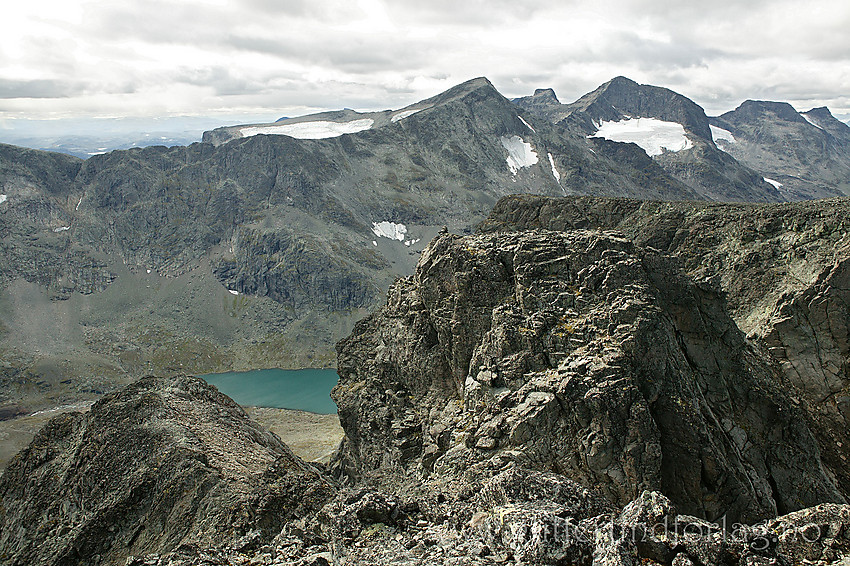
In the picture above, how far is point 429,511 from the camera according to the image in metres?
15.8

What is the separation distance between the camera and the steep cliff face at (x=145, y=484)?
21.9m

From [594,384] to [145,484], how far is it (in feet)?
72.7

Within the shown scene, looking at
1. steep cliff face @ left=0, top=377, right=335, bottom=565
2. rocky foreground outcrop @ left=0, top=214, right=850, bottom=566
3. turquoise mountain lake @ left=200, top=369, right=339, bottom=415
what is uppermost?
rocky foreground outcrop @ left=0, top=214, right=850, bottom=566

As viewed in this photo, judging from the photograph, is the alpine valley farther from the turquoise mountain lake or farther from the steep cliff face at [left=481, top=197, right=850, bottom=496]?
the turquoise mountain lake

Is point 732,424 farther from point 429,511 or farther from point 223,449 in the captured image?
point 223,449

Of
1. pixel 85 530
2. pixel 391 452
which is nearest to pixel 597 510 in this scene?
pixel 391 452

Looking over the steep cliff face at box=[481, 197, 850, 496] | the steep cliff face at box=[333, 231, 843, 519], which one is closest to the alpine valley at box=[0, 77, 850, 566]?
the steep cliff face at box=[333, 231, 843, 519]

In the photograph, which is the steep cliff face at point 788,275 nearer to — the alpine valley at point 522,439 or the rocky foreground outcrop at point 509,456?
the alpine valley at point 522,439

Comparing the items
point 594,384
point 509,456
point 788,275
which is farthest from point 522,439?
point 788,275

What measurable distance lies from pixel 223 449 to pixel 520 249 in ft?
65.1

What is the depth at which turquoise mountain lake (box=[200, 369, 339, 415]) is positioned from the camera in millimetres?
130000

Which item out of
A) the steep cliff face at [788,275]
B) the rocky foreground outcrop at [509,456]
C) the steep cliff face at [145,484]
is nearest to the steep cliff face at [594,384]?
the rocky foreground outcrop at [509,456]

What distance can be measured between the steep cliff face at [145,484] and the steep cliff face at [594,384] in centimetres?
715

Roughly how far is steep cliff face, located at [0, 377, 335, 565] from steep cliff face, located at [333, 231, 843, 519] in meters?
7.15
